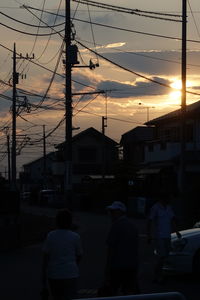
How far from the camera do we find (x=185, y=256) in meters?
15.0

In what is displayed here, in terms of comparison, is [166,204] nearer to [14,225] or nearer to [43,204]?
[14,225]

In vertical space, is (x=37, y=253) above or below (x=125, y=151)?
below

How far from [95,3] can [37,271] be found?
50.0 feet

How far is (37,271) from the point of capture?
16547 millimetres

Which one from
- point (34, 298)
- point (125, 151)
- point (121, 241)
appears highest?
point (125, 151)

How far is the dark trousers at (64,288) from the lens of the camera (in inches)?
340

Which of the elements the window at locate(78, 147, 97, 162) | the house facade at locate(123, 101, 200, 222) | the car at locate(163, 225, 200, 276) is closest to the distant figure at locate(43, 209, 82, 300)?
the car at locate(163, 225, 200, 276)

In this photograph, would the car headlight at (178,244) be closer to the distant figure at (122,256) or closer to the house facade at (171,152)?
the distant figure at (122,256)

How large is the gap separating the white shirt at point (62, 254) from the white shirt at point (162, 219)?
5735 mm

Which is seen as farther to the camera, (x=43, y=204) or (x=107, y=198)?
(x=43, y=204)

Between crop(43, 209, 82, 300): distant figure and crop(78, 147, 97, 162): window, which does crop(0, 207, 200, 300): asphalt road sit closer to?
crop(43, 209, 82, 300): distant figure

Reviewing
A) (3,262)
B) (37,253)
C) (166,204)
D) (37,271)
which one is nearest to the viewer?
(166,204)

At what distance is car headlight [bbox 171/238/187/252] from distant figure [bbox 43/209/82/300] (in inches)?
254

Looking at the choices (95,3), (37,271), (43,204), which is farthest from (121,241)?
(43,204)
